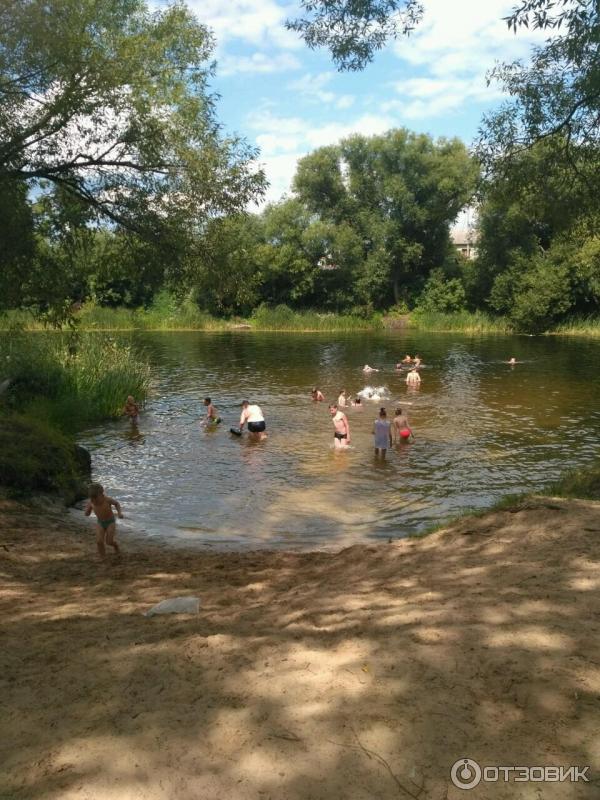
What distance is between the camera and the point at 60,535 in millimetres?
10523

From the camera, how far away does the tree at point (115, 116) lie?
40.0ft

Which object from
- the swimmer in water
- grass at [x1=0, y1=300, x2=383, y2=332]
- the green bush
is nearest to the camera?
the green bush

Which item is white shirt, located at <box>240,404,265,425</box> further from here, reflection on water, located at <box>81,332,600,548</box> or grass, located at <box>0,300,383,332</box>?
grass, located at <box>0,300,383,332</box>

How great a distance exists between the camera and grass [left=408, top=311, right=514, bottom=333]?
223 feet

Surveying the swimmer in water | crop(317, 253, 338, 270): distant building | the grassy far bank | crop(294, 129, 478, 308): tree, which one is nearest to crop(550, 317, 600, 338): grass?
the grassy far bank

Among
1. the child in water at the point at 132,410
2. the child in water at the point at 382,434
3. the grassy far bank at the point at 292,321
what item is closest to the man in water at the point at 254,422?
the child in water at the point at 132,410

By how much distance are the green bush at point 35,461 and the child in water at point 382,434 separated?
8183mm

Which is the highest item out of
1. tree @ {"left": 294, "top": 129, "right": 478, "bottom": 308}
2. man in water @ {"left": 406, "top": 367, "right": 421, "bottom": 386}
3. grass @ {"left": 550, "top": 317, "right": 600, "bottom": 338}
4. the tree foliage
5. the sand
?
tree @ {"left": 294, "top": 129, "right": 478, "bottom": 308}

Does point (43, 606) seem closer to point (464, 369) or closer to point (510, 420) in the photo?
point (510, 420)

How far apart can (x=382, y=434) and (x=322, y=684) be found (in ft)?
45.9

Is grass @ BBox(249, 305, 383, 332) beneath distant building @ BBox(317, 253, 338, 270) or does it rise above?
beneath

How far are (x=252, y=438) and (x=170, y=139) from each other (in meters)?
9.72

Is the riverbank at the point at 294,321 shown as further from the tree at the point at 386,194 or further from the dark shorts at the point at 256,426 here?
the dark shorts at the point at 256,426

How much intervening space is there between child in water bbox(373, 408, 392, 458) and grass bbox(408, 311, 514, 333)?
52.6 metres
